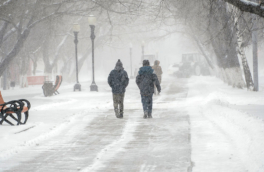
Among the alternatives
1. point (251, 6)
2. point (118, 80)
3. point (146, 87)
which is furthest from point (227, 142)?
point (118, 80)

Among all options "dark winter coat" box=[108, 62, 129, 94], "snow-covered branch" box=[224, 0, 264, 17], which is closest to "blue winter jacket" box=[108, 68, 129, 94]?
"dark winter coat" box=[108, 62, 129, 94]

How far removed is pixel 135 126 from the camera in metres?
10.2

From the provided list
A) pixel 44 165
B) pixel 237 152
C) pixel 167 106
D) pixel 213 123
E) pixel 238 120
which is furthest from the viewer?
pixel 167 106

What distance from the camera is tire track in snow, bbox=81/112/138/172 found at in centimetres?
624

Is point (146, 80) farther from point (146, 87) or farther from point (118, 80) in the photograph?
point (118, 80)

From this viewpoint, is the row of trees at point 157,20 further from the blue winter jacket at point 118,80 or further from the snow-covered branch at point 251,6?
the blue winter jacket at point 118,80

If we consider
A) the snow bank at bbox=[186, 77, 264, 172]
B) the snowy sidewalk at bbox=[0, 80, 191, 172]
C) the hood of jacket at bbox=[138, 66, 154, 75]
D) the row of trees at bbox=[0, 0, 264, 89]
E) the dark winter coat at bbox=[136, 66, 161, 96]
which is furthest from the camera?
the row of trees at bbox=[0, 0, 264, 89]

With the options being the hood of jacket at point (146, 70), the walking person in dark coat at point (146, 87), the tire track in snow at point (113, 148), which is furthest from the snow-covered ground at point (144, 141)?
the hood of jacket at point (146, 70)

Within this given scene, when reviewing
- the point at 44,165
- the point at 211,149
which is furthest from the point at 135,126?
the point at 44,165

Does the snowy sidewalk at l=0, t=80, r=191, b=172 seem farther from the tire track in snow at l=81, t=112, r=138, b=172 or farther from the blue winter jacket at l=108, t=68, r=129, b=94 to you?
the blue winter jacket at l=108, t=68, r=129, b=94

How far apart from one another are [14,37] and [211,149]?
83.1ft

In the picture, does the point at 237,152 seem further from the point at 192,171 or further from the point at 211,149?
the point at 192,171

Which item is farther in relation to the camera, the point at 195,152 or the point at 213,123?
the point at 213,123

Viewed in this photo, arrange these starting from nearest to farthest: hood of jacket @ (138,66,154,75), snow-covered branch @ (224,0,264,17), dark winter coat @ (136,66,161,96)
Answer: snow-covered branch @ (224,0,264,17), dark winter coat @ (136,66,161,96), hood of jacket @ (138,66,154,75)
